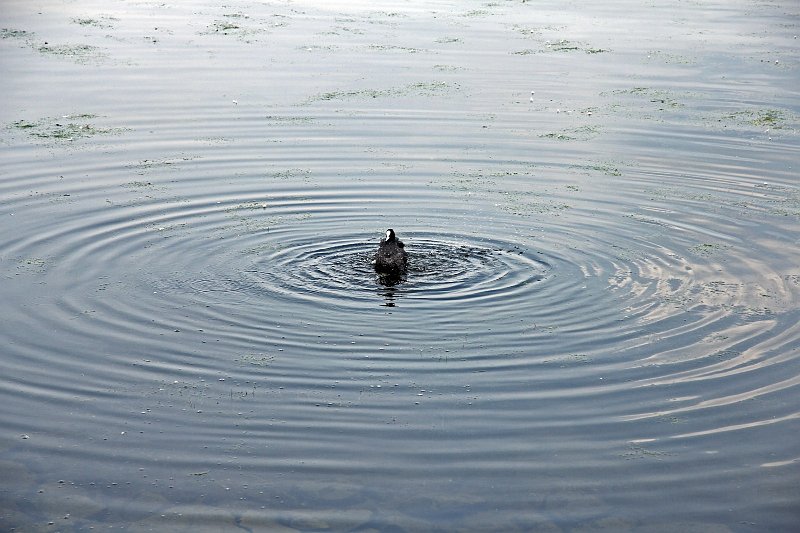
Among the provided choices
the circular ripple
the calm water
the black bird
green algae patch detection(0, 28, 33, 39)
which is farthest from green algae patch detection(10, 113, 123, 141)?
the black bird

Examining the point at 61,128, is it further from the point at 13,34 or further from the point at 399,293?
the point at 399,293

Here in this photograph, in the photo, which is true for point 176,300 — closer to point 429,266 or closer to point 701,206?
point 429,266

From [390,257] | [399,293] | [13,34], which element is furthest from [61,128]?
[399,293]

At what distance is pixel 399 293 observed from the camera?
15453 mm

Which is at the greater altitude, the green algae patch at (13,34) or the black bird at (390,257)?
the green algae patch at (13,34)

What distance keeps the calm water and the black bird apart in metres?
0.34

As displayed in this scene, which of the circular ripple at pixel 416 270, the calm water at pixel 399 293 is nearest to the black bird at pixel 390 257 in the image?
the circular ripple at pixel 416 270

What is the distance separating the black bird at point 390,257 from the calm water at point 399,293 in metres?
0.34

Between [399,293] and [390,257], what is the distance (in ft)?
2.23

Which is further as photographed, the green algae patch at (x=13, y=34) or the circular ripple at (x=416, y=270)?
the green algae patch at (x=13, y=34)

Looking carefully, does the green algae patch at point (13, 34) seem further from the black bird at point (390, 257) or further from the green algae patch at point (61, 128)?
the black bird at point (390, 257)

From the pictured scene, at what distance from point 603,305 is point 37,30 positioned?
24201 mm

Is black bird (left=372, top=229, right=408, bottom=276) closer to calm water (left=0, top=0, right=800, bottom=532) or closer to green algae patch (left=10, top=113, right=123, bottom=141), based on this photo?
calm water (left=0, top=0, right=800, bottom=532)

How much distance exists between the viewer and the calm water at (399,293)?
10664mm
